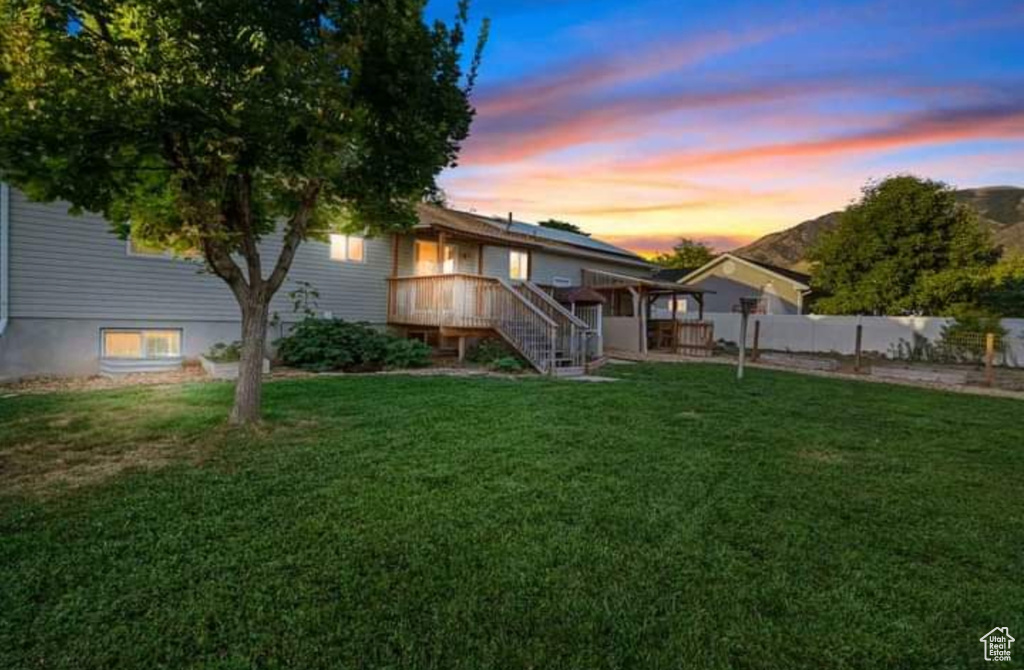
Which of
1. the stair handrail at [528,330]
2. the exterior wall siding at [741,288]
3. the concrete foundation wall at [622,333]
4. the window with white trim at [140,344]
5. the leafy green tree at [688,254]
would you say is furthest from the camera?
the leafy green tree at [688,254]

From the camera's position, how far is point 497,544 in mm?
2852

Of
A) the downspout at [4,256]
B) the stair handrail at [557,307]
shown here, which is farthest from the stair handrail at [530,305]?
the downspout at [4,256]

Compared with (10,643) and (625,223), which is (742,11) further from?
(625,223)

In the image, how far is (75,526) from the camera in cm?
299

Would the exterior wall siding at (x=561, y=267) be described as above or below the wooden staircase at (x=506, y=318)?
above

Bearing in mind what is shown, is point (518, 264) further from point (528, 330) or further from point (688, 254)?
point (688, 254)

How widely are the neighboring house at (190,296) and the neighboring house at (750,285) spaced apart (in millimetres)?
15628

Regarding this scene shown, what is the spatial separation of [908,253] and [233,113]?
22979mm

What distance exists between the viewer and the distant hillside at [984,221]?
84.8ft

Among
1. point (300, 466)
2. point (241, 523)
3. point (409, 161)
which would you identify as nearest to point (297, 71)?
point (409, 161)

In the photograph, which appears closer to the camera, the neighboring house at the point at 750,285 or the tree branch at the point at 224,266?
the tree branch at the point at 224,266

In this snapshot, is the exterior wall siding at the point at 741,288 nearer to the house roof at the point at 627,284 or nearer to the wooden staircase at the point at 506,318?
the house roof at the point at 627,284

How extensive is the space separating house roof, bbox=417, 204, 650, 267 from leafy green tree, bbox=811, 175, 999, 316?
8.26 meters

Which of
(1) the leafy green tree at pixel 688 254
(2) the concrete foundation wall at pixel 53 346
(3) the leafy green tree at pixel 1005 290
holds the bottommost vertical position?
(2) the concrete foundation wall at pixel 53 346
